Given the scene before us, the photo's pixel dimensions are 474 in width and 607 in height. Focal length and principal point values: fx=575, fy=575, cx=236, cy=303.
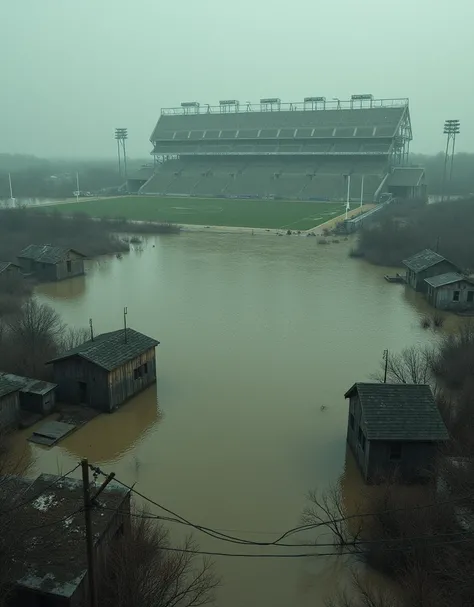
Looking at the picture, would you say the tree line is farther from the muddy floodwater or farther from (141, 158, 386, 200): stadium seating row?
(141, 158, 386, 200): stadium seating row

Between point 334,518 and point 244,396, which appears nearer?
point 334,518

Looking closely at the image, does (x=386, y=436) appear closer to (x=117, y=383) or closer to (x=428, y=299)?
(x=117, y=383)

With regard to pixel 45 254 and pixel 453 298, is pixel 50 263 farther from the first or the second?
pixel 453 298

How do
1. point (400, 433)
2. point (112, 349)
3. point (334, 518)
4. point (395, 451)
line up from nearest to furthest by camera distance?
point (334, 518), point (400, 433), point (395, 451), point (112, 349)

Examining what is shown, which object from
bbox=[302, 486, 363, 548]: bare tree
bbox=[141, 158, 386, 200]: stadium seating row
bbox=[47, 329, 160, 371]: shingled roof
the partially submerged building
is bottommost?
bbox=[302, 486, 363, 548]: bare tree

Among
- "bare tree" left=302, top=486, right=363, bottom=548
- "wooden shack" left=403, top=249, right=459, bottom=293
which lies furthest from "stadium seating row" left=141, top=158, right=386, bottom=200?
"bare tree" left=302, top=486, right=363, bottom=548

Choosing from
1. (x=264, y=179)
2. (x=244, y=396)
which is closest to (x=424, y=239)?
(x=244, y=396)
